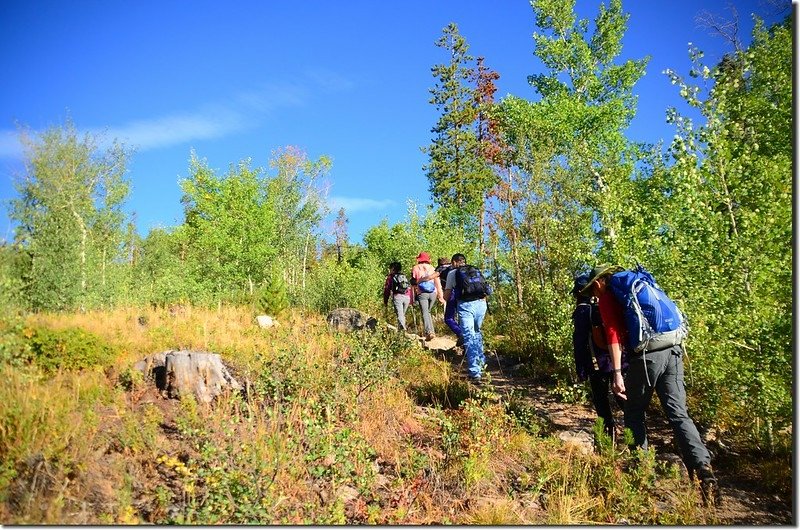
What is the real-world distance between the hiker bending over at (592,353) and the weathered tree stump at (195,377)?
13.8 feet

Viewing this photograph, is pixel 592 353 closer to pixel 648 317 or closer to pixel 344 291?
pixel 648 317

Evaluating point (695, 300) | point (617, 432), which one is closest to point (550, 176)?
point (695, 300)

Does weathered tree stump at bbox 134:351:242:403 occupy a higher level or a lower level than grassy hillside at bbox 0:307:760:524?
higher

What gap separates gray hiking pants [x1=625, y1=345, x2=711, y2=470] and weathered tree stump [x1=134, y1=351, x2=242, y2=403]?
4.41 m

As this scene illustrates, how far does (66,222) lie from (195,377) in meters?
7.26

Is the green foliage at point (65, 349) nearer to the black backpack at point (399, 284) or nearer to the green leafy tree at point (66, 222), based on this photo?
the green leafy tree at point (66, 222)

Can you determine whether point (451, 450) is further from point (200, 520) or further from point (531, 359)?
point (531, 359)

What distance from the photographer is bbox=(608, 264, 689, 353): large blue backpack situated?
14.2ft

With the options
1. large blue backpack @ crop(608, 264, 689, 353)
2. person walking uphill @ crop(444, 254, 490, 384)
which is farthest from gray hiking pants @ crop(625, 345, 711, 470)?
person walking uphill @ crop(444, 254, 490, 384)

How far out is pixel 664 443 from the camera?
587 centimetres

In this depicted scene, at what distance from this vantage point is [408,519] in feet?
12.5

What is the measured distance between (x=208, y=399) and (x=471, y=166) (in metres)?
25.0

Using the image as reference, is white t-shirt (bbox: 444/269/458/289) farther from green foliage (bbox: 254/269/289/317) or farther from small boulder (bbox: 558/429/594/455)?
green foliage (bbox: 254/269/289/317)

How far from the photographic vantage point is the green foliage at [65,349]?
215 inches
